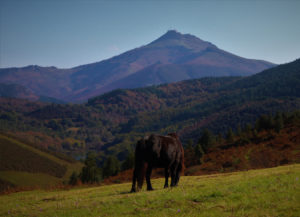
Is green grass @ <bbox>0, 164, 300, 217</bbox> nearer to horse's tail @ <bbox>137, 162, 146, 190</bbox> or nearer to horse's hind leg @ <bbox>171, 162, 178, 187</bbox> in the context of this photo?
horse's tail @ <bbox>137, 162, 146, 190</bbox>

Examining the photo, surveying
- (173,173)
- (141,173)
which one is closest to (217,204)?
(141,173)

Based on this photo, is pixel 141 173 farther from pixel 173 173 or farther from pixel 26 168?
pixel 26 168

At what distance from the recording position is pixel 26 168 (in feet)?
555

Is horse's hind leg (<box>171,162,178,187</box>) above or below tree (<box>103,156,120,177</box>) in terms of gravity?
above

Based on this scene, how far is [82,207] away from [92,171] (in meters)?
56.6

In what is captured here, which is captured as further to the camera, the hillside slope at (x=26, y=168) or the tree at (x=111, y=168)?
the hillside slope at (x=26, y=168)

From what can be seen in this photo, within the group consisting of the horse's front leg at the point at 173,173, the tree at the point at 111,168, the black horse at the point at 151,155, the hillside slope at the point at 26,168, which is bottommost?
the hillside slope at the point at 26,168

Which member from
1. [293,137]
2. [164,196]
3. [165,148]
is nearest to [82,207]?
[164,196]

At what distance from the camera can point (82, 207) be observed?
35.3 ft

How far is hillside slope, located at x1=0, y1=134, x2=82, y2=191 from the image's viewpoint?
147 meters

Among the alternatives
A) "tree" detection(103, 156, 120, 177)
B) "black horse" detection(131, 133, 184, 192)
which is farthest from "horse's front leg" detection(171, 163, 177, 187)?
"tree" detection(103, 156, 120, 177)

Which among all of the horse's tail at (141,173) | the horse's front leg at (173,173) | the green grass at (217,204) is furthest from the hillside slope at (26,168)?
the green grass at (217,204)

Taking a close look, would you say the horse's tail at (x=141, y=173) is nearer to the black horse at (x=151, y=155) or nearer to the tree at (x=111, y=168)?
the black horse at (x=151, y=155)

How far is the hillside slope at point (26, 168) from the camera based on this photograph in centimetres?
14712
